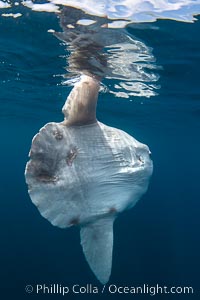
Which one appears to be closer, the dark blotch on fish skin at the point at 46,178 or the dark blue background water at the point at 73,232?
the dark blotch on fish skin at the point at 46,178

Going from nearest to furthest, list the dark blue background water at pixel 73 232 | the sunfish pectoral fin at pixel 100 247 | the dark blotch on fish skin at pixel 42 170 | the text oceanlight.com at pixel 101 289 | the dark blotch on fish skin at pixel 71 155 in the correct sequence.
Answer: the dark blotch on fish skin at pixel 42 170 → the dark blotch on fish skin at pixel 71 155 → the sunfish pectoral fin at pixel 100 247 → the dark blue background water at pixel 73 232 → the text oceanlight.com at pixel 101 289

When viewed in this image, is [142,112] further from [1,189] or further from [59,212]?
[1,189]

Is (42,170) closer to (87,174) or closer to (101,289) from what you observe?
(87,174)

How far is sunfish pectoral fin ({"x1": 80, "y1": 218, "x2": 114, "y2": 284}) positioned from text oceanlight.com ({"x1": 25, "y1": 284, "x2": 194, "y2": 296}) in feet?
40.1

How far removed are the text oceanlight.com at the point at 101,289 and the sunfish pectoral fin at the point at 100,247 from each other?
1222cm

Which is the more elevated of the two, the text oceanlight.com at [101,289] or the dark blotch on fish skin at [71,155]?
the dark blotch on fish skin at [71,155]

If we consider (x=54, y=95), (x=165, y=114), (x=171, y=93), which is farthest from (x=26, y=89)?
(x=165, y=114)

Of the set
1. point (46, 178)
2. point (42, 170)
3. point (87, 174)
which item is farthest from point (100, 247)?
point (42, 170)

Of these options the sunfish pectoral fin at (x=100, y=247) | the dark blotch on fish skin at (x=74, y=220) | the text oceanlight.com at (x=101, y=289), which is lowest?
the text oceanlight.com at (x=101, y=289)

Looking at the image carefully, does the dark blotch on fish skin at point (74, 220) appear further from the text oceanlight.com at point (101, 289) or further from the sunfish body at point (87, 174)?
the text oceanlight.com at point (101, 289)

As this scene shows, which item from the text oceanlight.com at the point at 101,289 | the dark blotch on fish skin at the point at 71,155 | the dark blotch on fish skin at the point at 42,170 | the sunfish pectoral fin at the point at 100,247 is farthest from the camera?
the text oceanlight.com at the point at 101,289

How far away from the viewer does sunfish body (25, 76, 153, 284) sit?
130 inches

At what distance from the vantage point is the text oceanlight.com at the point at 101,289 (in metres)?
14.8

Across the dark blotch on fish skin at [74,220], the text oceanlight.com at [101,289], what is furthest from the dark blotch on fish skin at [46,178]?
the text oceanlight.com at [101,289]
